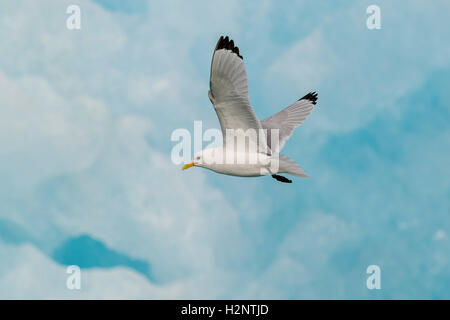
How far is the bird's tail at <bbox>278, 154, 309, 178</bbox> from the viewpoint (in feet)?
22.2

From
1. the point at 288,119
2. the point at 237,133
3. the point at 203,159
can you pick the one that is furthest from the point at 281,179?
the point at 237,133

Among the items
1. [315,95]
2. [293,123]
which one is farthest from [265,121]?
[315,95]

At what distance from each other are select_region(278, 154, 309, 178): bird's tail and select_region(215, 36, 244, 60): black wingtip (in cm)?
132

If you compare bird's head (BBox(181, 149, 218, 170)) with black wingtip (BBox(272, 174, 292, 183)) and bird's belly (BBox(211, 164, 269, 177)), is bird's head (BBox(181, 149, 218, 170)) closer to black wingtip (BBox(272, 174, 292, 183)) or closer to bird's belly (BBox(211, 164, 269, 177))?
bird's belly (BBox(211, 164, 269, 177))

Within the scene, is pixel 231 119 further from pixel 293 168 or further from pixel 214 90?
pixel 293 168

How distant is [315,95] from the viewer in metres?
8.91

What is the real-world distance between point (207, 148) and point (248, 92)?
1.06 metres

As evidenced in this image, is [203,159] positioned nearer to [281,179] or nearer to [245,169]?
[245,169]

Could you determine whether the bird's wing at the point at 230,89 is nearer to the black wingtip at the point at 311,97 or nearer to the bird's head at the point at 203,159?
the bird's head at the point at 203,159

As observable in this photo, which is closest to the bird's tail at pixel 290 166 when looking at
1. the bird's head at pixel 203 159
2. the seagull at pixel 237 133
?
the seagull at pixel 237 133

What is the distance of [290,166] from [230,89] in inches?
47.1

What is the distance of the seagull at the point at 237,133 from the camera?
244 inches

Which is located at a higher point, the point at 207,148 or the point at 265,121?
the point at 265,121
